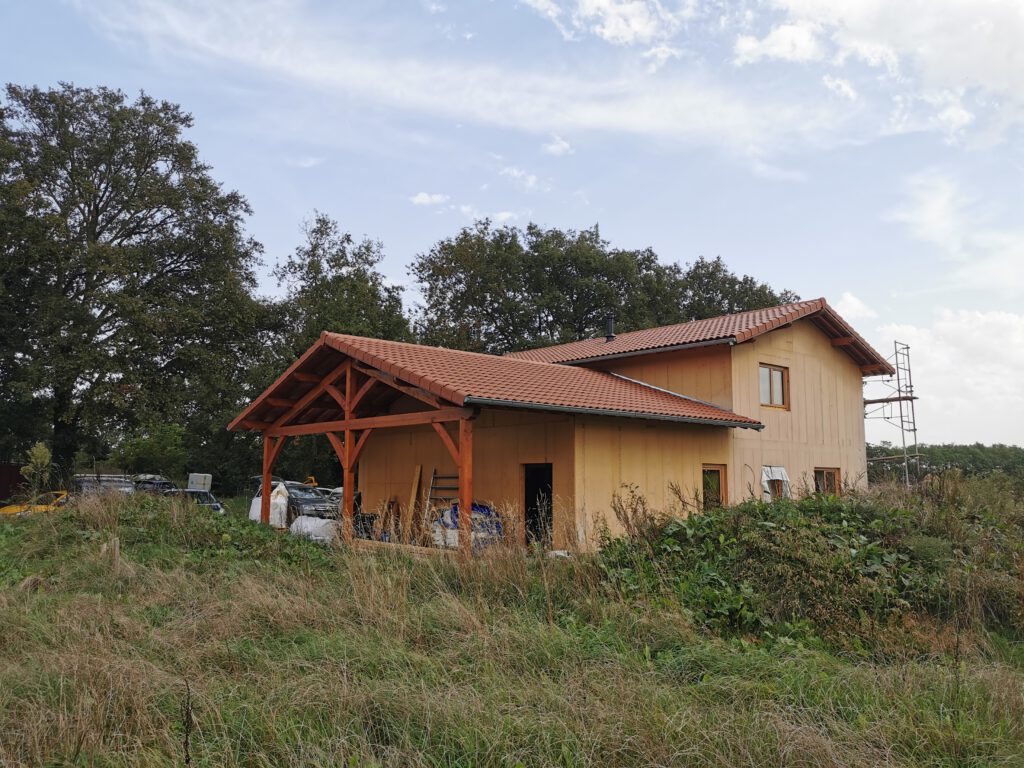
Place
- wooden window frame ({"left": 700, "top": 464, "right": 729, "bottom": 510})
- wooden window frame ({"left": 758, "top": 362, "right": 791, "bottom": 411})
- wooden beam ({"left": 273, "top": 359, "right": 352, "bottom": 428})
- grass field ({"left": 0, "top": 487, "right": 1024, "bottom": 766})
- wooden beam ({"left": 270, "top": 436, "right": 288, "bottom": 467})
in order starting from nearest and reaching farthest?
grass field ({"left": 0, "top": 487, "right": 1024, "bottom": 766}) → wooden beam ({"left": 273, "top": 359, "right": 352, "bottom": 428}) → wooden window frame ({"left": 700, "top": 464, "right": 729, "bottom": 510}) → wooden beam ({"left": 270, "top": 436, "right": 288, "bottom": 467}) → wooden window frame ({"left": 758, "top": 362, "right": 791, "bottom": 411})

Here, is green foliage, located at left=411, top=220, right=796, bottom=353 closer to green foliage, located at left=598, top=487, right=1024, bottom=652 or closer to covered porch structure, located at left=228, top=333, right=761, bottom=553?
covered porch structure, located at left=228, top=333, right=761, bottom=553

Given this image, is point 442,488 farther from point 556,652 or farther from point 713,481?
point 556,652

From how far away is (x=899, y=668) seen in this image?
5219 mm

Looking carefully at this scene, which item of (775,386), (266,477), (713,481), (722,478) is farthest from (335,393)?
(775,386)

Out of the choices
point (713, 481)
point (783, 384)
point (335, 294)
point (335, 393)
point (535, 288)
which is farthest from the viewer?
point (535, 288)

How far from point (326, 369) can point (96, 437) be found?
1715cm

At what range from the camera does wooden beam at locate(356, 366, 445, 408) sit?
11.5 meters

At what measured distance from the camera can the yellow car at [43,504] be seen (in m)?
13.1

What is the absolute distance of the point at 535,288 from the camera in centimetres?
3709

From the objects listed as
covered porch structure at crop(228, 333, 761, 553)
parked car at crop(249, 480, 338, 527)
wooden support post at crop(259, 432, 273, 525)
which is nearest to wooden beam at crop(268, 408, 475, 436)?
covered porch structure at crop(228, 333, 761, 553)

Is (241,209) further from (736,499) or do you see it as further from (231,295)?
(736,499)

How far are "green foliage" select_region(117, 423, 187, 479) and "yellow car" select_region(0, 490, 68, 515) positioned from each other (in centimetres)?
1858

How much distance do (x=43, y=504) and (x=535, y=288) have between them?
26082mm

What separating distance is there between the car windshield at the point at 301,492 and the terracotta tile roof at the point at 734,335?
23.1 feet
